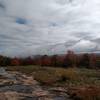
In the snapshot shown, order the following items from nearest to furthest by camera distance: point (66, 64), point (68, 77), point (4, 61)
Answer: point (68, 77) → point (66, 64) → point (4, 61)

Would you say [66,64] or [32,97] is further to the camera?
[66,64]

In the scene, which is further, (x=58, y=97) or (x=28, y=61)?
(x=28, y=61)

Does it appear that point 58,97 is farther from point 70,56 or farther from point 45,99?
point 70,56

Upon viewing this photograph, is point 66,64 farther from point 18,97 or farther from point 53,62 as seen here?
point 18,97

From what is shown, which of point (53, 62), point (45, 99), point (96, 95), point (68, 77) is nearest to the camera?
point (96, 95)

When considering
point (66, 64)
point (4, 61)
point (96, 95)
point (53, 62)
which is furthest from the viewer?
point (4, 61)

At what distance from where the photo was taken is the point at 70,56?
80062 mm

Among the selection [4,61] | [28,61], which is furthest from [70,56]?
[4,61]

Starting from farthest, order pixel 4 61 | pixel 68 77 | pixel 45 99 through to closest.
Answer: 1. pixel 4 61
2. pixel 68 77
3. pixel 45 99

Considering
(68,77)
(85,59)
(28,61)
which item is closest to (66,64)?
(85,59)

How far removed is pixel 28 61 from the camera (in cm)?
9338

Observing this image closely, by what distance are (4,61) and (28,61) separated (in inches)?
421

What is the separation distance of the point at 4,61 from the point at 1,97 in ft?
248

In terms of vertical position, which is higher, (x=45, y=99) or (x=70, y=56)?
(x=70, y=56)
